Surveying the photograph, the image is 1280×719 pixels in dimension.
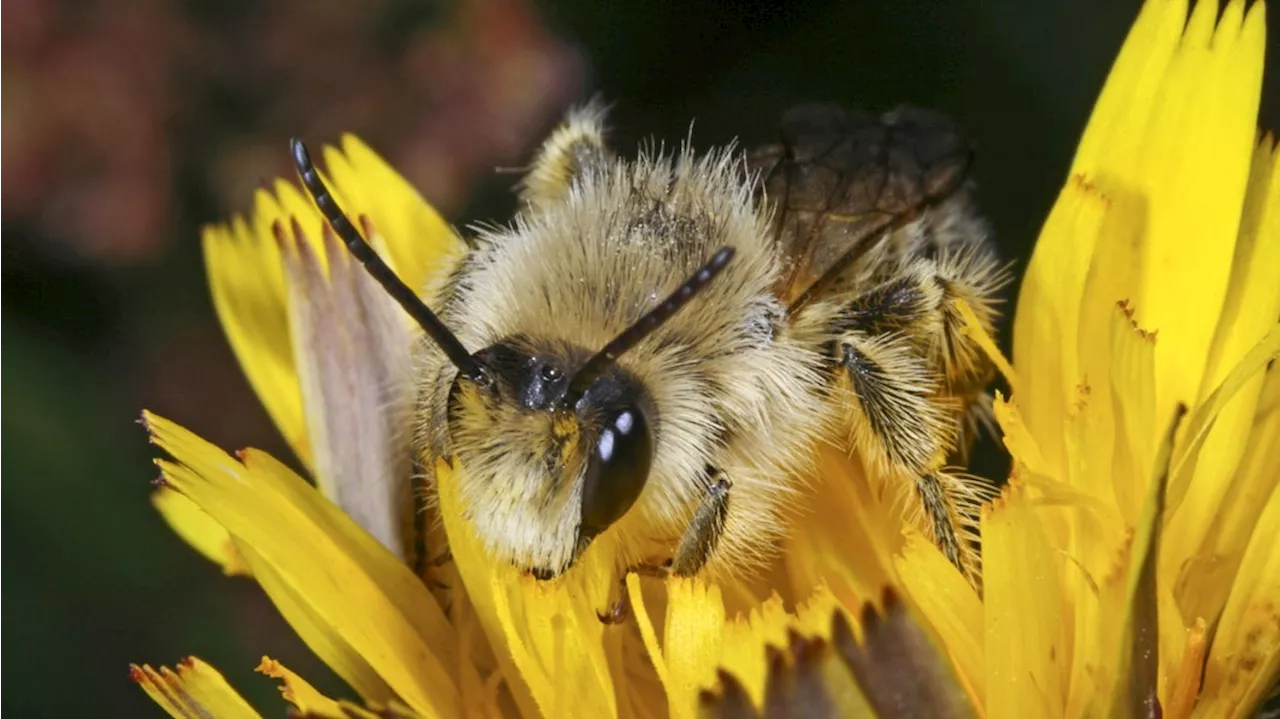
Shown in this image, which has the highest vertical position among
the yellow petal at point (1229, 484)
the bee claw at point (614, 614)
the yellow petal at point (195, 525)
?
the yellow petal at point (195, 525)

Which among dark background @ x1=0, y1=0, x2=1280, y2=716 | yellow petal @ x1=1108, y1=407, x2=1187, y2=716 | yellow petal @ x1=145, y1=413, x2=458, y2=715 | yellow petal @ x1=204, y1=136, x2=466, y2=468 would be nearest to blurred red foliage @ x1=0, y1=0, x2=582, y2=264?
dark background @ x1=0, y1=0, x2=1280, y2=716

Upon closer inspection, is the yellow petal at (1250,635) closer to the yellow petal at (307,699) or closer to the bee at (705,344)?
the bee at (705,344)

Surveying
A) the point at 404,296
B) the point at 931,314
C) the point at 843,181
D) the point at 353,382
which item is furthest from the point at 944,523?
the point at 353,382

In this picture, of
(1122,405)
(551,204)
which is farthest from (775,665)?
(551,204)

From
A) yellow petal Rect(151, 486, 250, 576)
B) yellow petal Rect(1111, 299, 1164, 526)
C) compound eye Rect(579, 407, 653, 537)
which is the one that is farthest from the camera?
yellow petal Rect(151, 486, 250, 576)

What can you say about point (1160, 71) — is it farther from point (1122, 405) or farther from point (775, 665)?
point (775, 665)

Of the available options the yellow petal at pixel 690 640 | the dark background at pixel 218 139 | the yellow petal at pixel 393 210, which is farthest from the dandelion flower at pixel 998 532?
the dark background at pixel 218 139

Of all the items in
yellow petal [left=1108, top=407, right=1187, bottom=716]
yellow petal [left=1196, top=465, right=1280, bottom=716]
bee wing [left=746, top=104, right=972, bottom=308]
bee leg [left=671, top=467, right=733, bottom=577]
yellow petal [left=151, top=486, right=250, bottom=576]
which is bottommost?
yellow petal [left=1196, top=465, right=1280, bottom=716]

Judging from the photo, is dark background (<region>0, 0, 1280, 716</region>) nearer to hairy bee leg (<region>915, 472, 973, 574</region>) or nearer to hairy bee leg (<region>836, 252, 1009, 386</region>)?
hairy bee leg (<region>836, 252, 1009, 386</region>)
